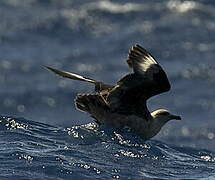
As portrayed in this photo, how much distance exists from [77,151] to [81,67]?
38.7ft

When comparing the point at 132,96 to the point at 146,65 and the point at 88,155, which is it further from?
the point at 88,155

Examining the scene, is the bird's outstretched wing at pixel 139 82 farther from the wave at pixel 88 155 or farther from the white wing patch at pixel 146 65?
the wave at pixel 88 155

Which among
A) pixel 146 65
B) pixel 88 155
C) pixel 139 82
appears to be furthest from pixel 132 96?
pixel 88 155

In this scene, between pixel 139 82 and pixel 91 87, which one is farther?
pixel 91 87

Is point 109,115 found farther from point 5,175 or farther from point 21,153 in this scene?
point 5,175

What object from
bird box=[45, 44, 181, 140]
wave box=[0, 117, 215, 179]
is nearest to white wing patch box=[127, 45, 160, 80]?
bird box=[45, 44, 181, 140]

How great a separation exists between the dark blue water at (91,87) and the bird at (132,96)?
153 millimetres

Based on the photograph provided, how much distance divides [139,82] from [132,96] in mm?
297

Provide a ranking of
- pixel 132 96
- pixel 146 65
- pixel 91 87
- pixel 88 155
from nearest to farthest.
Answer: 1. pixel 88 155
2. pixel 146 65
3. pixel 132 96
4. pixel 91 87

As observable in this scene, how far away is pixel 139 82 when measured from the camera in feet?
34.7

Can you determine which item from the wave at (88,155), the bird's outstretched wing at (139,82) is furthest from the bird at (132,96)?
the wave at (88,155)

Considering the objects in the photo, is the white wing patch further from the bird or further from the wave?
the wave

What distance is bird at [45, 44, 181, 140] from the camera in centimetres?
1049

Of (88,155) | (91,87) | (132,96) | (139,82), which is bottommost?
(88,155)
